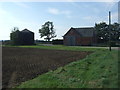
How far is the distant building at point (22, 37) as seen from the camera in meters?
61.9

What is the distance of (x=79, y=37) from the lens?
58.4 m

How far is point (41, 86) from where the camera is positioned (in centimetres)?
717

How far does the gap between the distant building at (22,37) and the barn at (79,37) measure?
1288 centimetres

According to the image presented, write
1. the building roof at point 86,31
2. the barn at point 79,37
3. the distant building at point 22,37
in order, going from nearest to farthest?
the barn at point 79,37 < the building roof at point 86,31 < the distant building at point 22,37

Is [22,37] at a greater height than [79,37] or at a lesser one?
greater

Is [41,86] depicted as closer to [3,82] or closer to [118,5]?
[3,82]

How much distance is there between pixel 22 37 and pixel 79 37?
17576 mm

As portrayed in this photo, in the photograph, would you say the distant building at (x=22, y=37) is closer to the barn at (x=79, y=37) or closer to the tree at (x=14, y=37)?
the tree at (x=14, y=37)

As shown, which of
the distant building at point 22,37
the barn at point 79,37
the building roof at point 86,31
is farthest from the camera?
the distant building at point 22,37

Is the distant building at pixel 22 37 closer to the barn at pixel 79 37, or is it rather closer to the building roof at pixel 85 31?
the barn at pixel 79 37

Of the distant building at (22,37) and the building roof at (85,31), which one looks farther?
the distant building at (22,37)

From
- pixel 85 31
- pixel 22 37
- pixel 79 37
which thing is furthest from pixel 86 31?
pixel 22 37

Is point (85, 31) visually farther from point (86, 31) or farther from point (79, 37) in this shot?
point (79, 37)

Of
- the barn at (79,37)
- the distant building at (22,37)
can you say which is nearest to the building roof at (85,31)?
the barn at (79,37)
